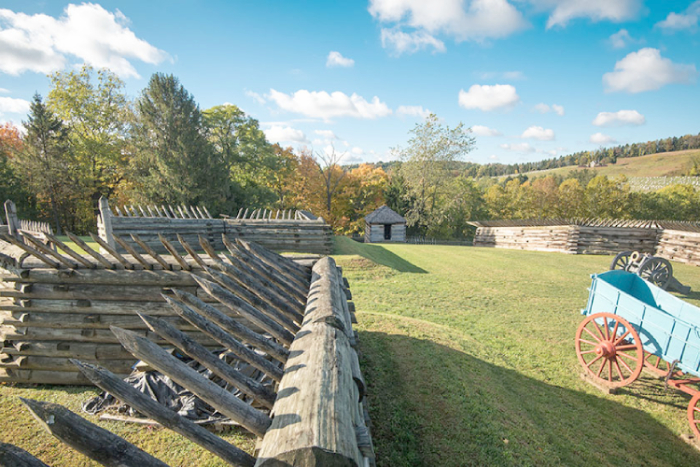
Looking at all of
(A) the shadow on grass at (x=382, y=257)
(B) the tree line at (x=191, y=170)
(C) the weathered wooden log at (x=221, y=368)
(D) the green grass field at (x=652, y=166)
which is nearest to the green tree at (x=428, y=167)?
(B) the tree line at (x=191, y=170)

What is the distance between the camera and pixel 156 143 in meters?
26.1

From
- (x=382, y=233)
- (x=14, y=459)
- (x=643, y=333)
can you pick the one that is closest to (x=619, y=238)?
(x=382, y=233)

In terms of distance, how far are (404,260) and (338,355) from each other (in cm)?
1565

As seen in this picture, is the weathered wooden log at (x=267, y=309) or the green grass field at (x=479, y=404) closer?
the weathered wooden log at (x=267, y=309)

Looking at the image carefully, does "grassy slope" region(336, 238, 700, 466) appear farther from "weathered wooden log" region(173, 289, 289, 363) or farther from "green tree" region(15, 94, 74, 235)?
"green tree" region(15, 94, 74, 235)

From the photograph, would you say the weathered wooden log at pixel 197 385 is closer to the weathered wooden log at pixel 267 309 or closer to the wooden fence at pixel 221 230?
the weathered wooden log at pixel 267 309

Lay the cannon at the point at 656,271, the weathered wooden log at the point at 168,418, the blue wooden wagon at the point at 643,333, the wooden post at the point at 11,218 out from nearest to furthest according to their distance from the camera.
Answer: the weathered wooden log at the point at 168,418, the blue wooden wagon at the point at 643,333, the wooden post at the point at 11,218, the cannon at the point at 656,271

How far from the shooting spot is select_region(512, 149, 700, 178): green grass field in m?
82.3

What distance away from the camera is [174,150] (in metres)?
25.5

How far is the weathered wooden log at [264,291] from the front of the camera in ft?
10.8

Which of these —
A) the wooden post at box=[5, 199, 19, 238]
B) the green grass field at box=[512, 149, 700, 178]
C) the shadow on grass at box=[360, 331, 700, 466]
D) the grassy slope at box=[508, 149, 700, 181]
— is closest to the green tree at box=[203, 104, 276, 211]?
the wooden post at box=[5, 199, 19, 238]

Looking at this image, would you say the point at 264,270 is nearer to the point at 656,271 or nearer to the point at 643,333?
the point at 643,333

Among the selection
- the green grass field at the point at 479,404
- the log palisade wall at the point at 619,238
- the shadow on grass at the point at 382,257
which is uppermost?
the log palisade wall at the point at 619,238

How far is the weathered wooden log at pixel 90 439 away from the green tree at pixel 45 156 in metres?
35.6
